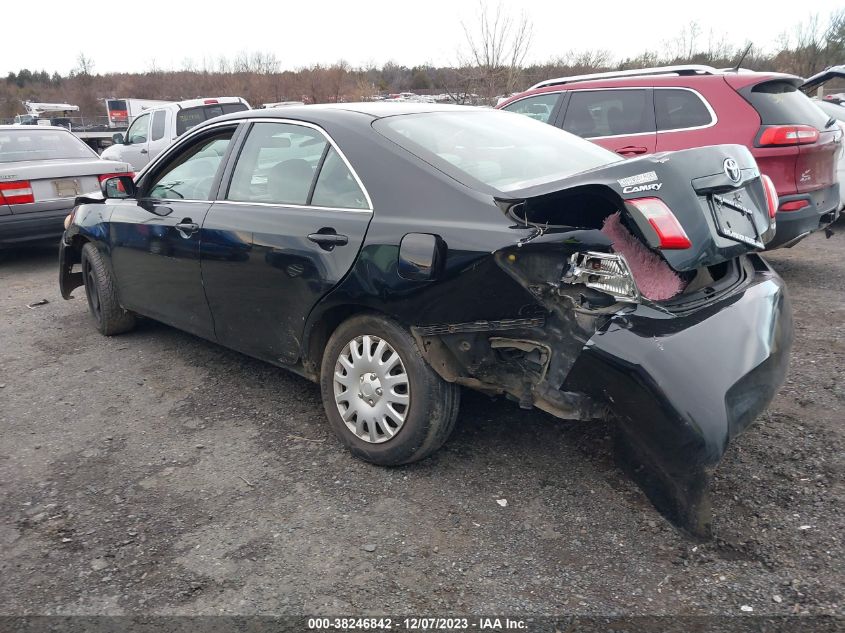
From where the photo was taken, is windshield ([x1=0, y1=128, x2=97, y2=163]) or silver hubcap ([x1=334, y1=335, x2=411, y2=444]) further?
windshield ([x1=0, y1=128, x2=97, y2=163])

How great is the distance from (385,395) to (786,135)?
420cm

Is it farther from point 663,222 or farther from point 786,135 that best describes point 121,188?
point 786,135

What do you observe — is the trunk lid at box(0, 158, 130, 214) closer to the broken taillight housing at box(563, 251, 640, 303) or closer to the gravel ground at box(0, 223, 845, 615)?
the gravel ground at box(0, 223, 845, 615)

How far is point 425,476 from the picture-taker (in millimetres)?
3125

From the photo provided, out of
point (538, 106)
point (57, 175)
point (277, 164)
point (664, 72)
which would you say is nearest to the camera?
point (277, 164)

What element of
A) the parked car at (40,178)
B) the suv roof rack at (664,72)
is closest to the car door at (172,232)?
the parked car at (40,178)

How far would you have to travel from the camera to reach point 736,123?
18.3 feet

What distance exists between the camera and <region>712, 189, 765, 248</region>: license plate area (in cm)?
257

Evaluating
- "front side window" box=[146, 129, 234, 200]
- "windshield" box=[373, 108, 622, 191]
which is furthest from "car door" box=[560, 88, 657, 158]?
"front side window" box=[146, 129, 234, 200]

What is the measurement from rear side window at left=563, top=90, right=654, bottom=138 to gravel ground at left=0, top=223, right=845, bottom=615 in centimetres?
289

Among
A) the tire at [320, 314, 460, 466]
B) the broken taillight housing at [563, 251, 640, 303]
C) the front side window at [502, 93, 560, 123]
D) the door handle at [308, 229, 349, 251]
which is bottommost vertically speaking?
the tire at [320, 314, 460, 466]

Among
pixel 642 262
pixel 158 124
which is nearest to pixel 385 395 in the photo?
pixel 642 262

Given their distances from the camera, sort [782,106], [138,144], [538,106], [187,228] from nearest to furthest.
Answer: [187,228]
[782,106]
[538,106]
[138,144]

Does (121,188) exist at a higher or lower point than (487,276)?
higher
